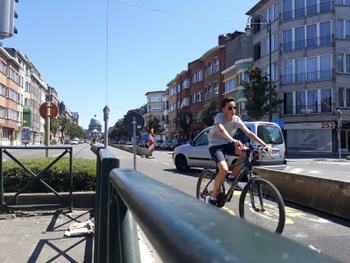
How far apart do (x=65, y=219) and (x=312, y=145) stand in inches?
1363

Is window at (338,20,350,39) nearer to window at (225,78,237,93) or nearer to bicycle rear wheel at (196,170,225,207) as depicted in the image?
window at (225,78,237,93)

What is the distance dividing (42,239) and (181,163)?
35.2ft

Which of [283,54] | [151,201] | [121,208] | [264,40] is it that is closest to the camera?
[151,201]

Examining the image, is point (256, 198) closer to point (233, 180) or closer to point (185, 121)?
point (233, 180)

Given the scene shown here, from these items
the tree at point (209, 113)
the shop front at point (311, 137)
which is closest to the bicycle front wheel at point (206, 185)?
the shop front at point (311, 137)

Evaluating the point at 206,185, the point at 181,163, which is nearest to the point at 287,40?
the point at 181,163

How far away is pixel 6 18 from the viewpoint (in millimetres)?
7031

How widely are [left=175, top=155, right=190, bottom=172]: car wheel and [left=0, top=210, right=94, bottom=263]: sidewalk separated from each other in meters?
8.99

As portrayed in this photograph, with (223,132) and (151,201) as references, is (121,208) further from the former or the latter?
(223,132)

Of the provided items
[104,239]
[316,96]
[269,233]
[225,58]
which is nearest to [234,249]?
[269,233]

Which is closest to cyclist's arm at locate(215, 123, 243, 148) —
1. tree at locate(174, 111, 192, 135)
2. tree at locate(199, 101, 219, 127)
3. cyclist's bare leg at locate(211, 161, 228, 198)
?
cyclist's bare leg at locate(211, 161, 228, 198)

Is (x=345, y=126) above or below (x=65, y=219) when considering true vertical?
above

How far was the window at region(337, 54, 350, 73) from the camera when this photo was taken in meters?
36.0

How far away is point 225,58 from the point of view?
5138 centimetres
